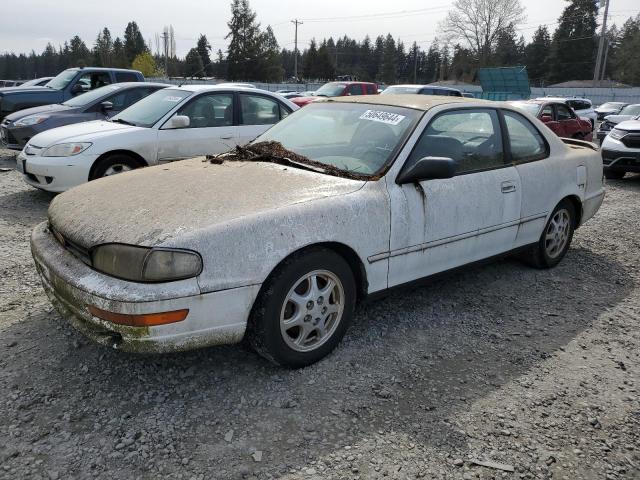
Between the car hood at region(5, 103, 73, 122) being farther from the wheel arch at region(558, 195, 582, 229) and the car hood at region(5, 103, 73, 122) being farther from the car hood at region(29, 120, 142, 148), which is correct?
the wheel arch at region(558, 195, 582, 229)

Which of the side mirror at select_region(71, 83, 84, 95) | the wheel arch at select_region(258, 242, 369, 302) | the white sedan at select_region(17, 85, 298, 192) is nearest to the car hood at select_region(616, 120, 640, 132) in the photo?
the white sedan at select_region(17, 85, 298, 192)

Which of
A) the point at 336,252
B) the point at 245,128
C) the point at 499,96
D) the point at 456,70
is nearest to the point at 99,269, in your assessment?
the point at 336,252

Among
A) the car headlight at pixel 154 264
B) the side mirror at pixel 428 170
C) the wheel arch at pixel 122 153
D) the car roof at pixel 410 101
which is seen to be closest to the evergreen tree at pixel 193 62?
the wheel arch at pixel 122 153

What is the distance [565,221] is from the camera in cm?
477

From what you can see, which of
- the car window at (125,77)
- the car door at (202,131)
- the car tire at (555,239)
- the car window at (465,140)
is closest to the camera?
the car window at (465,140)

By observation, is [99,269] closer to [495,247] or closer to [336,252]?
[336,252]

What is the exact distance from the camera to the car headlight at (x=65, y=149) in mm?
6090

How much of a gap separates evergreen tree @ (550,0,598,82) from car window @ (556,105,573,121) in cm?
Result: 6319

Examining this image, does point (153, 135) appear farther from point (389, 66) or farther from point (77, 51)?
point (77, 51)

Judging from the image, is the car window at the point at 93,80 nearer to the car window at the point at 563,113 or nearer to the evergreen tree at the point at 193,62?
the car window at the point at 563,113

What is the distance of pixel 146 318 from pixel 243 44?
3152 inches

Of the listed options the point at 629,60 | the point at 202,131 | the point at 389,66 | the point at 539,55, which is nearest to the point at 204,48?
the point at 389,66

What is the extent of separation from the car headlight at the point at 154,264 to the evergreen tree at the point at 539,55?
77908 mm

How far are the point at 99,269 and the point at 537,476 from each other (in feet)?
7.42
